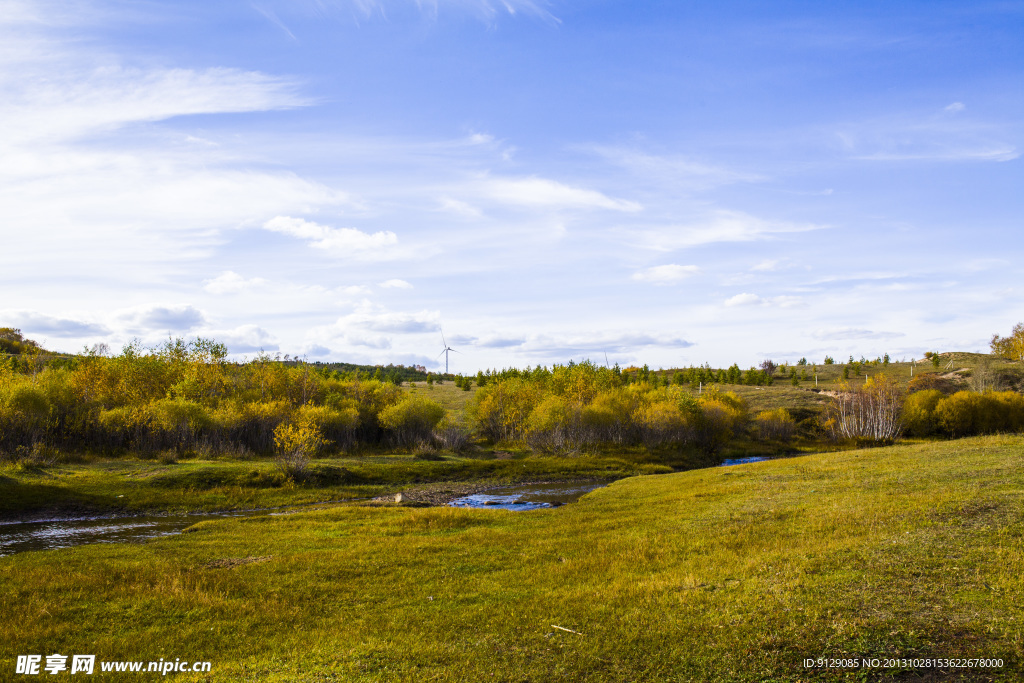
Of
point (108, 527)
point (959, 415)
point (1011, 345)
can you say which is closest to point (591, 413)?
point (108, 527)

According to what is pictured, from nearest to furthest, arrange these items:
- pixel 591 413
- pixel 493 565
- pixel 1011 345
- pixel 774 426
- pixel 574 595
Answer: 1. pixel 574 595
2. pixel 493 565
3. pixel 591 413
4. pixel 774 426
5. pixel 1011 345

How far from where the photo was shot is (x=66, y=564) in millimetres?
22953

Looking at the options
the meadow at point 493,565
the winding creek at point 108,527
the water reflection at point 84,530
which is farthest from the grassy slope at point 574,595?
the winding creek at point 108,527

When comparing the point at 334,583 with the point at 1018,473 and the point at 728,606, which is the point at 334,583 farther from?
the point at 1018,473

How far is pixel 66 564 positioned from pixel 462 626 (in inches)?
722

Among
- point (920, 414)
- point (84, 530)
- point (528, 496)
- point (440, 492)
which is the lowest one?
point (440, 492)

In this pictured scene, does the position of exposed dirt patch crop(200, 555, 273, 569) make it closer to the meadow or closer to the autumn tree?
the meadow

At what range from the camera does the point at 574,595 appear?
17.9 metres

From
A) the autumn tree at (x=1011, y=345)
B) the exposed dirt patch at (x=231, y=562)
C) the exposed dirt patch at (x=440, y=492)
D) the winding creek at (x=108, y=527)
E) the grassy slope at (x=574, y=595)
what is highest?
the autumn tree at (x=1011, y=345)

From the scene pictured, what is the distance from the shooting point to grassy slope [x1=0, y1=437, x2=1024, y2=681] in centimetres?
1304

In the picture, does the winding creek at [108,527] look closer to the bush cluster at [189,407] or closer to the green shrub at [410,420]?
the bush cluster at [189,407]

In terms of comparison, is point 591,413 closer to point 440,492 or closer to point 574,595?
point 440,492

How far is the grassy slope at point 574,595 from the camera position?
13.0 metres

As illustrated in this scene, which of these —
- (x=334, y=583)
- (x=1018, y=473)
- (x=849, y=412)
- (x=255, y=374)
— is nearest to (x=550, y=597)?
(x=334, y=583)
